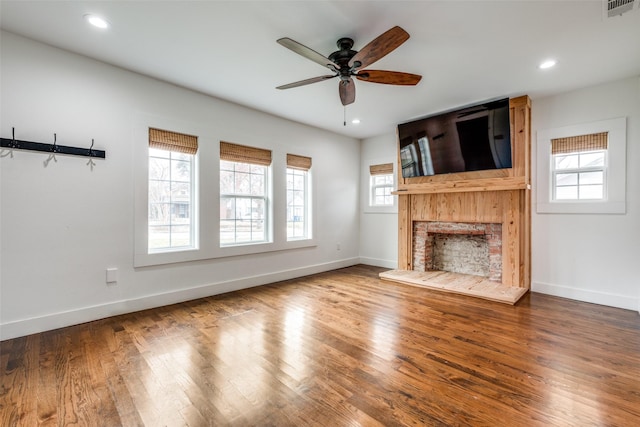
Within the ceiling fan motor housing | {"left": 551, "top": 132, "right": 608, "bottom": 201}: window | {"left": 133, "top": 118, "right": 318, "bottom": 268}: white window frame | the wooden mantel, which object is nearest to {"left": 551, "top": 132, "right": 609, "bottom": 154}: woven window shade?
{"left": 551, "top": 132, "right": 608, "bottom": 201}: window

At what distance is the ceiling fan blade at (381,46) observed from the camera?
2019mm

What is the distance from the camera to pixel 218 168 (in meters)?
3.90

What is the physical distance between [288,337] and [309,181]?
3.15 m

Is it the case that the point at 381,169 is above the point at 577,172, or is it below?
above

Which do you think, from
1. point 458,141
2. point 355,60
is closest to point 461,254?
point 458,141

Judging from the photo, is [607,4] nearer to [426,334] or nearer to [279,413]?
[426,334]

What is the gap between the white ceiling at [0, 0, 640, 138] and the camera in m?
2.18

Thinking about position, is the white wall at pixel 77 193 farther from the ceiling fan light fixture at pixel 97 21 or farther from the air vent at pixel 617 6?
the air vent at pixel 617 6

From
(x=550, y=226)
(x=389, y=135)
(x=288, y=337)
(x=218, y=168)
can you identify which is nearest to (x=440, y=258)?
(x=550, y=226)

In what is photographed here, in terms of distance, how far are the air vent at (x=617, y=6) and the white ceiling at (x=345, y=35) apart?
0.17 ft

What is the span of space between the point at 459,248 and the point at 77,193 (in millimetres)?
5389

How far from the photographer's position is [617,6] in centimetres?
205

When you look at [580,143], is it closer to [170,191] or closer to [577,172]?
[577,172]

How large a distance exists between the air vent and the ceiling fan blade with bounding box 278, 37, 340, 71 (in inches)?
81.6
